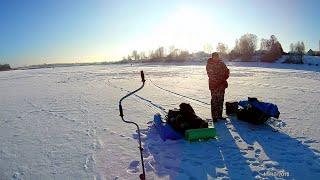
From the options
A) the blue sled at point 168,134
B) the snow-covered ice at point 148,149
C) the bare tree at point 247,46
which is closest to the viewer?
the snow-covered ice at point 148,149

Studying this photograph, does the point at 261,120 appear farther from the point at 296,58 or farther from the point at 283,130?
the point at 296,58

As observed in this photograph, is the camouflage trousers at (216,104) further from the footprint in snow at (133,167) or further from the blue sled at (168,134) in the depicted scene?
the footprint in snow at (133,167)

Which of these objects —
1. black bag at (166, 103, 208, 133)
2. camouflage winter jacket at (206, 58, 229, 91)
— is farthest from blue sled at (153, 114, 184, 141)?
camouflage winter jacket at (206, 58, 229, 91)

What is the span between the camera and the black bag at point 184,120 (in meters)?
8.12

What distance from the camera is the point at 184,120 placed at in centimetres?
827

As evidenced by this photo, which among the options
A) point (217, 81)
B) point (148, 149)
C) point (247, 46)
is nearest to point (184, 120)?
point (148, 149)

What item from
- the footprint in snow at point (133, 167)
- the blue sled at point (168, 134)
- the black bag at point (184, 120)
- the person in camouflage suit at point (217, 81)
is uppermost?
the person in camouflage suit at point (217, 81)

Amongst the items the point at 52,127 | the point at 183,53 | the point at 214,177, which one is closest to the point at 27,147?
the point at 52,127

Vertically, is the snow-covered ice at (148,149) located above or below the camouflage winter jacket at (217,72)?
below

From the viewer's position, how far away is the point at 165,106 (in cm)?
1315

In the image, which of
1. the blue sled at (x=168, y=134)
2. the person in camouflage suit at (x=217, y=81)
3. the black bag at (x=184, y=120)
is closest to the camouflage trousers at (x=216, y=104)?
the person in camouflage suit at (x=217, y=81)

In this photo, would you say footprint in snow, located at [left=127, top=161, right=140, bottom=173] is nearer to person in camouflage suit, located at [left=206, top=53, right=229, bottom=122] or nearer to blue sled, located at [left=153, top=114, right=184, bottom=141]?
blue sled, located at [left=153, top=114, right=184, bottom=141]

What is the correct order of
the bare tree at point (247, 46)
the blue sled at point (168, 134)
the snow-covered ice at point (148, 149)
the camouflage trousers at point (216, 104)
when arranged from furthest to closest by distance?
1. the bare tree at point (247, 46)
2. the camouflage trousers at point (216, 104)
3. the blue sled at point (168, 134)
4. the snow-covered ice at point (148, 149)

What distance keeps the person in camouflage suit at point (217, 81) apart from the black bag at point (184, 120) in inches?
62.1
